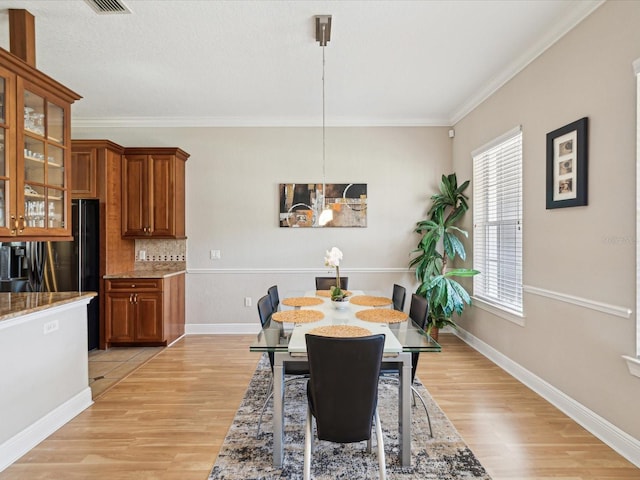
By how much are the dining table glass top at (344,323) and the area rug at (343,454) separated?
69 centimetres

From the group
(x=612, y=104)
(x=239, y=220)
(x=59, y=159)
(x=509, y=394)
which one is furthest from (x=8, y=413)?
(x=612, y=104)

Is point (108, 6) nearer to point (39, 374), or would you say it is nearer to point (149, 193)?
point (149, 193)

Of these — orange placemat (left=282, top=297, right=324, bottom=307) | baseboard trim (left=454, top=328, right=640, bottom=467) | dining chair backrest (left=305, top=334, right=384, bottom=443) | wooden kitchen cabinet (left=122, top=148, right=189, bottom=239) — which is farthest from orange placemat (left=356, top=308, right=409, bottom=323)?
wooden kitchen cabinet (left=122, top=148, right=189, bottom=239)

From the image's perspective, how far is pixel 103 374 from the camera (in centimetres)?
337

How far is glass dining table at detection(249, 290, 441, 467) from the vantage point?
72.7 inches

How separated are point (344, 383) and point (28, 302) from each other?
219cm

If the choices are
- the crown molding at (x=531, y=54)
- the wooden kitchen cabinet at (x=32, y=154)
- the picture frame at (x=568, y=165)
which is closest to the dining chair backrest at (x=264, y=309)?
the wooden kitchen cabinet at (x=32, y=154)

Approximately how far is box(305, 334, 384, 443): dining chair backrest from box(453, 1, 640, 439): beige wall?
161 cm

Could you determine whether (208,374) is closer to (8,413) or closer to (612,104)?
(8,413)

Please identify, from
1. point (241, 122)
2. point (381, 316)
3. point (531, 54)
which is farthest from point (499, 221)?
point (241, 122)

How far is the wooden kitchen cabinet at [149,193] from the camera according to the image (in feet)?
14.2

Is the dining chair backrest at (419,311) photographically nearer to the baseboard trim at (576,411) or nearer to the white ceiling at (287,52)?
the baseboard trim at (576,411)

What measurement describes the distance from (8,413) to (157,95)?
3.20 metres

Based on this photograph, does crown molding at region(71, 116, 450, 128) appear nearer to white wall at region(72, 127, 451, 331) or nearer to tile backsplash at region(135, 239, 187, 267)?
white wall at region(72, 127, 451, 331)
